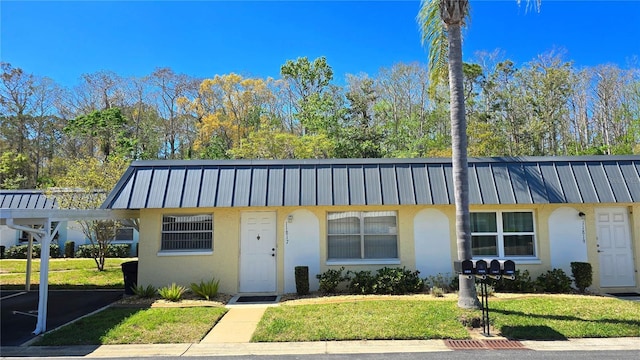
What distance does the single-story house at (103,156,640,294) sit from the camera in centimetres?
1079

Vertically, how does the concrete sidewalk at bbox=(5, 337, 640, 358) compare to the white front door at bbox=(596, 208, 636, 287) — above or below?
below

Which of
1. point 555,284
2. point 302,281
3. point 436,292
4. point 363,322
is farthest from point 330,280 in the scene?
point 555,284

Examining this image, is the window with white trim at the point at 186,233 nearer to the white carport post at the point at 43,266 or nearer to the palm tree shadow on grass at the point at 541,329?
the white carport post at the point at 43,266

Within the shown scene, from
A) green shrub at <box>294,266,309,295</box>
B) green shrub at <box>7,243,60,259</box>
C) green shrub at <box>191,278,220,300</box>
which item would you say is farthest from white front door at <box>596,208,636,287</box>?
green shrub at <box>7,243,60,259</box>

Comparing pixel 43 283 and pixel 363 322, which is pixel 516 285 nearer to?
pixel 363 322

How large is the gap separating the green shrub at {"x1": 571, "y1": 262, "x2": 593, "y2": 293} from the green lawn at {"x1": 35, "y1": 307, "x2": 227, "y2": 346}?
9.23m

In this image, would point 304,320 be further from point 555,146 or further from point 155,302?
point 555,146

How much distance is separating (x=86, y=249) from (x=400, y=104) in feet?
80.1

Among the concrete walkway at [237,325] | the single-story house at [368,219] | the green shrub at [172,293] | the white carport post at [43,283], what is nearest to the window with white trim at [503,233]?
the single-story house at [368,219]

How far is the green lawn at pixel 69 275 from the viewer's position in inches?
528

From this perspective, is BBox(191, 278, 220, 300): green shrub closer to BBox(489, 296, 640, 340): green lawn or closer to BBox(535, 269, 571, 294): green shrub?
BBox(489, 296, 640, 340): green lawn

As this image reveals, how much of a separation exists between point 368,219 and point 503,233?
3.89 m

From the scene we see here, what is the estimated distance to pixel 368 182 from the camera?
11055 mm

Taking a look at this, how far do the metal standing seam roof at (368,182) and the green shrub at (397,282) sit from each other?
1859mm
